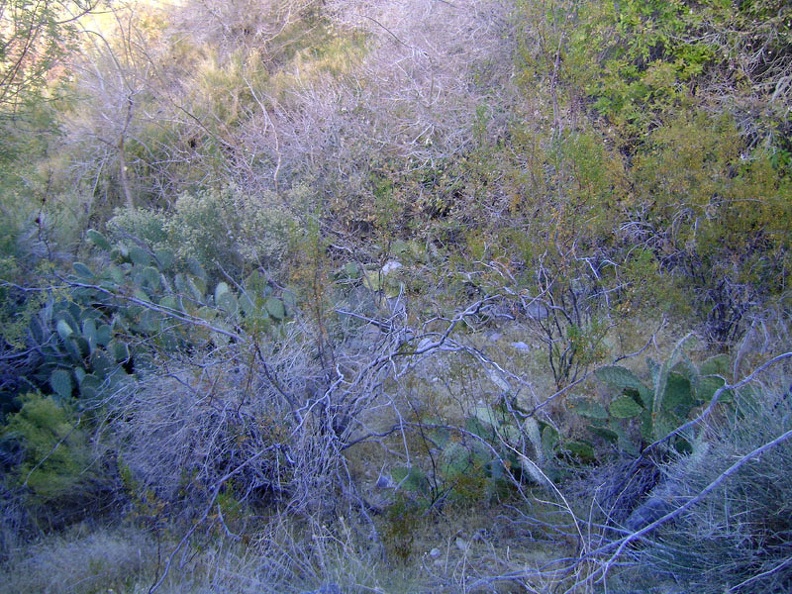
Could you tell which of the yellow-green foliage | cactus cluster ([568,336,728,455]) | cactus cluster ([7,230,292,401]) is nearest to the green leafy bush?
the yellow-green foliage

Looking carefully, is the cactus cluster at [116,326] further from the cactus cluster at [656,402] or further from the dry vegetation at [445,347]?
the cactus cluster at [656,402]

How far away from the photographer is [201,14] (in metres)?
13.4

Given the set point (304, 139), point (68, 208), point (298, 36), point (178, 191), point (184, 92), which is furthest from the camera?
point (298, 36)

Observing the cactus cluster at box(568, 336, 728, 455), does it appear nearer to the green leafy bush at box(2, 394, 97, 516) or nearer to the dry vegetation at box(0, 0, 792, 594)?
the dry vegetation at box(0, 0, 792, 594)

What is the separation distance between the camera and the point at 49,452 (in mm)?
4570

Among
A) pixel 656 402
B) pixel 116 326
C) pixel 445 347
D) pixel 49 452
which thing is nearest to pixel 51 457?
pixel 49 452

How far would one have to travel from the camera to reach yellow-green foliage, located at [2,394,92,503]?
4504 millimetres

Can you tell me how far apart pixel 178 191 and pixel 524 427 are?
7.39 metres

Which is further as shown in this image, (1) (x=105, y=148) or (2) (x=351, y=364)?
(1) (x=105, y=148)

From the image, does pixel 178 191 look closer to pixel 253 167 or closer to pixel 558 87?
pixel 253 167

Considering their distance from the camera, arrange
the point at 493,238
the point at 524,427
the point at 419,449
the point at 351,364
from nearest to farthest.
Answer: the point at 524,427 → the point at 419,449 → the point at 351,364 → the point at 493,238

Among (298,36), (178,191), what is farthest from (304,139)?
(298,36)

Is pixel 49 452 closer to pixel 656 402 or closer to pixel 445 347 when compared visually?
pixel 445 347

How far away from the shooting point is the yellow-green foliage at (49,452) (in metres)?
4.50
